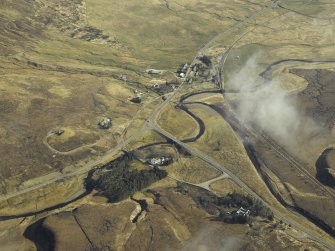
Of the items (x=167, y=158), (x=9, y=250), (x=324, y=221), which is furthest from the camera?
(x=167, y=158)

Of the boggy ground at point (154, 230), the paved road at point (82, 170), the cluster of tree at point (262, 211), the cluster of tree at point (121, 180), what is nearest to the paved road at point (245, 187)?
the cluster of tree at point (262, 211)

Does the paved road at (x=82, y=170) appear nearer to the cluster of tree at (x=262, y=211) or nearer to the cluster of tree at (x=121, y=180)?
the cluster of tree at (x=121, y=180)

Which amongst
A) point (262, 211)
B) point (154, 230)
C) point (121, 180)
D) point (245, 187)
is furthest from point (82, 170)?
point (262, 211)

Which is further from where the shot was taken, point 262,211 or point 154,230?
point 262,211

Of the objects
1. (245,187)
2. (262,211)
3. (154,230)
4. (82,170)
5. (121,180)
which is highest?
(262,211)

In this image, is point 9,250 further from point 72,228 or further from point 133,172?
point 133,172

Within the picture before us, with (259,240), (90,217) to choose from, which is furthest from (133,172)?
(259,240)

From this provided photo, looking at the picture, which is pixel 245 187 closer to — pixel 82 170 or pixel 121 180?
pixel 121 180

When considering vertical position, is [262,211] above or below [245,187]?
above
